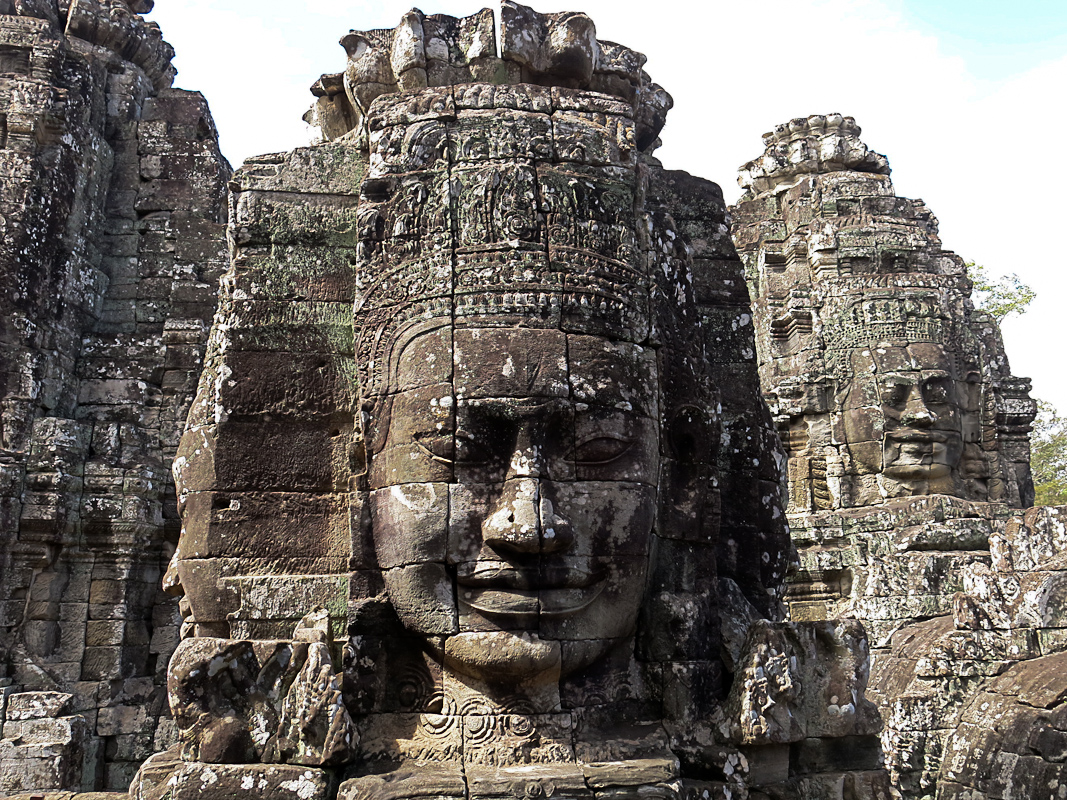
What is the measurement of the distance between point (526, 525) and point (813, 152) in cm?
1249

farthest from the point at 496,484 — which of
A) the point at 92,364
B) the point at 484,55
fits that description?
the point at 92,364

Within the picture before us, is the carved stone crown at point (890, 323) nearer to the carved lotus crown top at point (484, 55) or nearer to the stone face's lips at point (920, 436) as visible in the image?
the stone face's lips at point (920, 436)

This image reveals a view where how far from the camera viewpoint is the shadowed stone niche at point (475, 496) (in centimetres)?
406

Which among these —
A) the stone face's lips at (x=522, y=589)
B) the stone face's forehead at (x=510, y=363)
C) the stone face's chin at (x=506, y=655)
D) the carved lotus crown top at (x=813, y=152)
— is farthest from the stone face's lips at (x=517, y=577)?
the carved lotus crown top at (x=813, y=152)

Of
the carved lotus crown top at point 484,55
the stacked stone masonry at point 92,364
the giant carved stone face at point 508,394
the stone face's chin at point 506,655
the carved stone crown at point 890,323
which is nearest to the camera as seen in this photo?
the stone face's chin at point 506,655

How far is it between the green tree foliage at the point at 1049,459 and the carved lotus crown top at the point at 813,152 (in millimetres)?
14893

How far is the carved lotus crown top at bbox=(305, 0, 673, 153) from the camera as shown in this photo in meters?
5.16

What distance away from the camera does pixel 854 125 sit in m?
14.9

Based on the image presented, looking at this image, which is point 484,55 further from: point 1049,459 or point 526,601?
point 1049,459

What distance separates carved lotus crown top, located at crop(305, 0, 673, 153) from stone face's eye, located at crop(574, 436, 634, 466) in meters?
2.15

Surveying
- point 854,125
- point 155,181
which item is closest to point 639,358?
point 155,181

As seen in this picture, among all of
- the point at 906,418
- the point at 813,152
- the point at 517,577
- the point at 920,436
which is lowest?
the point at 517,577

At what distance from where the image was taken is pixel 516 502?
4.13 meters

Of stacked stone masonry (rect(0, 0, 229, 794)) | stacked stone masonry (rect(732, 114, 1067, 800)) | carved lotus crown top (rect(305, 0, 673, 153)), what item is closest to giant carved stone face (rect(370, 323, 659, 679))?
carved lotus crown top (rect(305, 0, 673, 153))
